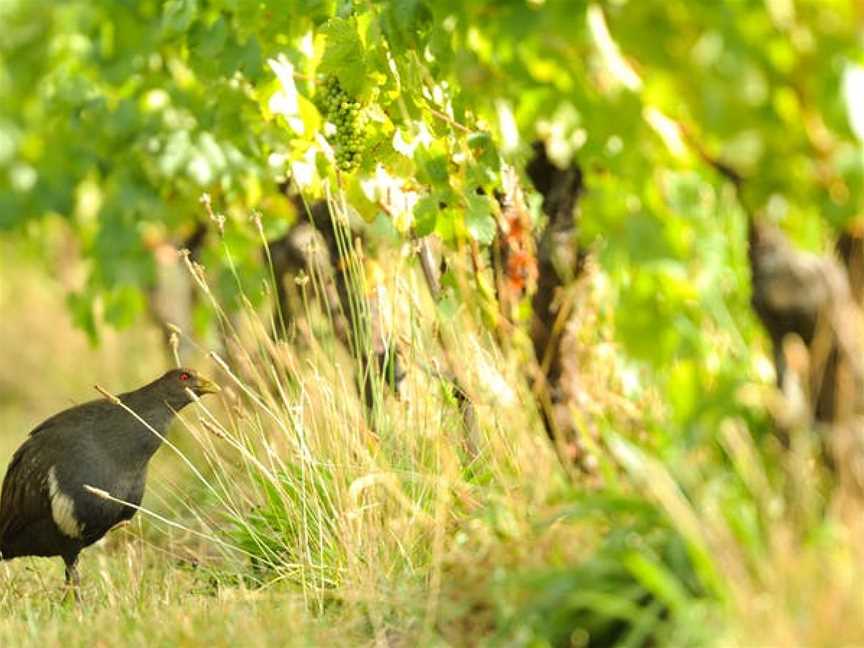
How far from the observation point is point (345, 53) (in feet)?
19.0

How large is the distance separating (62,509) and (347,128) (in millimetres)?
1862

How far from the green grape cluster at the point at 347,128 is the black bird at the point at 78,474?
3.97 feet

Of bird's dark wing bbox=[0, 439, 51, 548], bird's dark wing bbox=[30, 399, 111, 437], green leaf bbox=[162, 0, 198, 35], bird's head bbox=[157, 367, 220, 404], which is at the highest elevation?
green leaf bbox=[162, 0, 198, 35]

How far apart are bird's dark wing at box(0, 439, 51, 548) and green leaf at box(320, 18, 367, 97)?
6.59ft

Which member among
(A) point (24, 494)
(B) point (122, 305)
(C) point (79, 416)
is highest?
(C) point (79, 416)

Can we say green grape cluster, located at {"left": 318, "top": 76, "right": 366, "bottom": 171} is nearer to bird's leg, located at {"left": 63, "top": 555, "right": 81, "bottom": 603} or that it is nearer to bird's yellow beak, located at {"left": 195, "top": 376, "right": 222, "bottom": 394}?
bird's yellow beak, located at {"left": 195, "top": 376, "right": 222, "bottom": 394}

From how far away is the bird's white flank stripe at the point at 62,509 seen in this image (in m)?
6.59

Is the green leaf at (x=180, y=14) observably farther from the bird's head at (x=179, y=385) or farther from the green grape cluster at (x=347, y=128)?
the bird's head at (x=179, y=385)

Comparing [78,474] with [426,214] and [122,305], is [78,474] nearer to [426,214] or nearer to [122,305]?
[426,214]

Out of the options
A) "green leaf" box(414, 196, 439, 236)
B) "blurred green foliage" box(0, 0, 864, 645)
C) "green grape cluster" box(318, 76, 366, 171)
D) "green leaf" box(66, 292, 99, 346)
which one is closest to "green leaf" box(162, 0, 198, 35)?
"blurred green foliage" box(0, 0, 864, 645)

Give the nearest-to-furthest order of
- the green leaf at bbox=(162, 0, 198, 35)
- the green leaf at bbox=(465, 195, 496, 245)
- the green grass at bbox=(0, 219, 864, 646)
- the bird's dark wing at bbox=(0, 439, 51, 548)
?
the green grass at bbox=(0, 219, 864, 646) < the green leaf at bbox=(465, 195, 496, 245) < the green leaf at bbox=(162, 0, 198, 35) < the bird's dark wing at bbox=(0, 439, 51, 548)

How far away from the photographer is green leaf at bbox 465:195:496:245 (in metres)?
5.51

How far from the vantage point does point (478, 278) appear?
5871mm

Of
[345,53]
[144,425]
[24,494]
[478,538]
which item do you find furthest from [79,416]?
[478,538]
